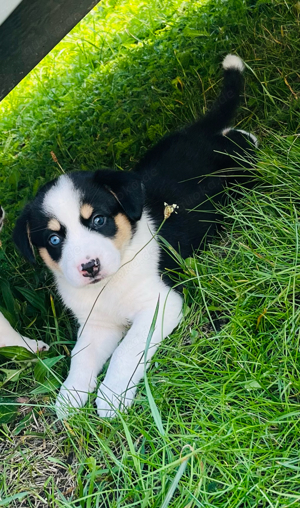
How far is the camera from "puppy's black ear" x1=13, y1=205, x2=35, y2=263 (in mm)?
3111

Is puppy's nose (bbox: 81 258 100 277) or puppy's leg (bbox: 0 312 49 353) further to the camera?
puppy's leg (bbox: 0 312 49 353)

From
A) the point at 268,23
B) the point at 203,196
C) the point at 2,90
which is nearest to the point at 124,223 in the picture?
the point at 203,196

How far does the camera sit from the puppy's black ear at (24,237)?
3111 millimetres

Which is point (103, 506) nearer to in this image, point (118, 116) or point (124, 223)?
point (124, 223)

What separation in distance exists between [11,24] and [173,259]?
1.43m

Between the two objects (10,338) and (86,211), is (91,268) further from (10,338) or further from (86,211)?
(10,338)

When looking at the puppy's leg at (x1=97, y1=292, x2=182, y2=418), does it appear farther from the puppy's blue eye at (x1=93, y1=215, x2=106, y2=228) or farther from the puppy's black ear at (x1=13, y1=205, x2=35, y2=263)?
the puppy's black ear at (x1=13, y1=205, x2=35, y2=263)

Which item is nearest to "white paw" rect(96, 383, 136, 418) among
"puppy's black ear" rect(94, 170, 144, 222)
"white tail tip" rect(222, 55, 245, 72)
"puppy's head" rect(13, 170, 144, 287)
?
"puppy's head" rect(13, 170, 144, 287)

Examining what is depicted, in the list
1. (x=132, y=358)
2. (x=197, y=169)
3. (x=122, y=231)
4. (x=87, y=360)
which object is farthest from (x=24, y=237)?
(x=197, y=169)

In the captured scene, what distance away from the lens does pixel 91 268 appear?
2.72 meters

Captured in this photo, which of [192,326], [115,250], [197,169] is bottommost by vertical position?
[192,326]

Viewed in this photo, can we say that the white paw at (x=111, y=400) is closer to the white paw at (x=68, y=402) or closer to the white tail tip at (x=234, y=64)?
the white paw at (x=68, y=402)

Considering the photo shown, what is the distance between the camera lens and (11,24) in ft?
10.1

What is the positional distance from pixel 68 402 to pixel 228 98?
227cm
